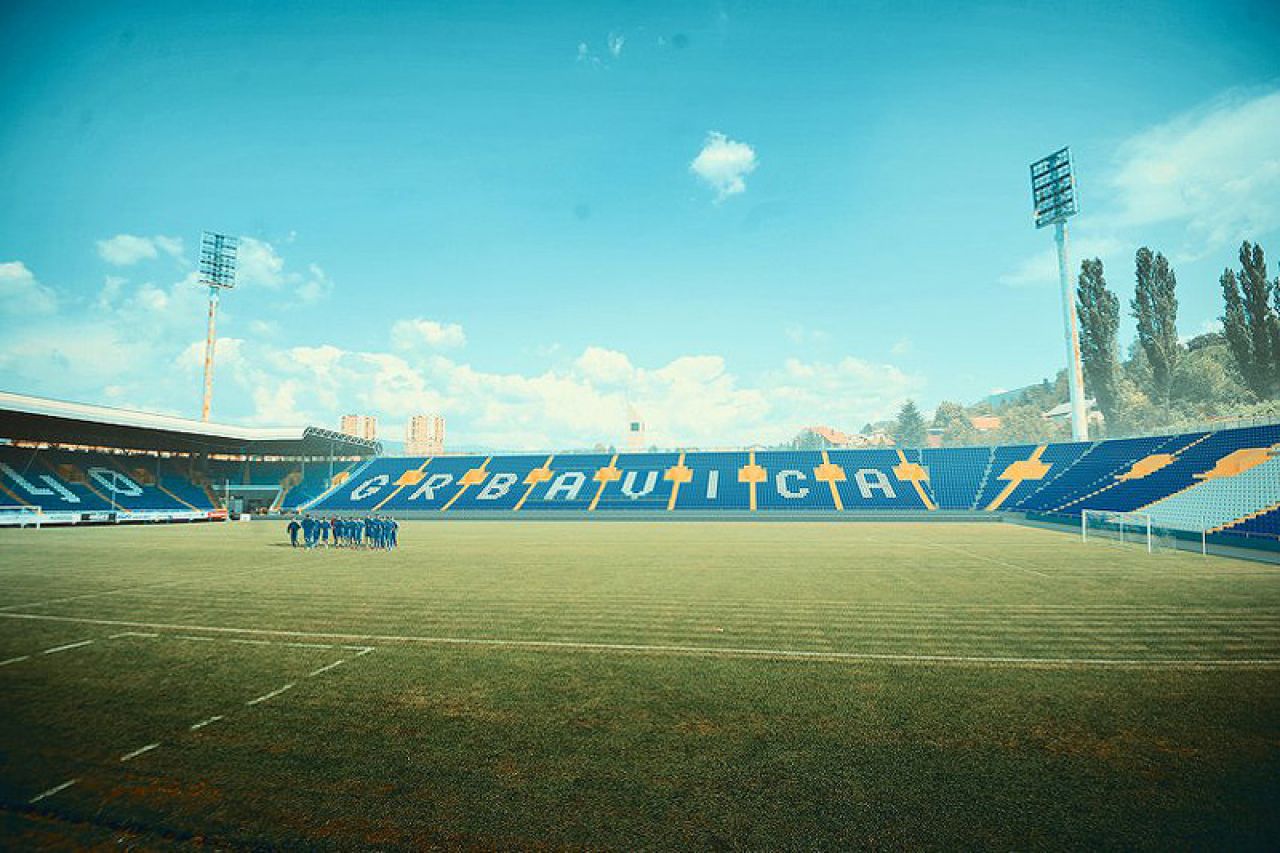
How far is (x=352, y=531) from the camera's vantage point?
83.1ft

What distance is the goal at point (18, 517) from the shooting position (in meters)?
36.0

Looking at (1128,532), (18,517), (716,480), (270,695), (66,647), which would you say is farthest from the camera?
(716,480)

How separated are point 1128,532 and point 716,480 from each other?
96.2ft

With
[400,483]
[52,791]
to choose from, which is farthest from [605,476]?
[52,791]

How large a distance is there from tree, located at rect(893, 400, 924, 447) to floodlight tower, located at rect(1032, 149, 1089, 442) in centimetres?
7678

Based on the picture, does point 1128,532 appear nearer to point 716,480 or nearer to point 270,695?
point 716,480

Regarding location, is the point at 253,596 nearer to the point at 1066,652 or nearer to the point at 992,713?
the point at 992,713

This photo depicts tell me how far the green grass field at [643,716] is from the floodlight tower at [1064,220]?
130 ft

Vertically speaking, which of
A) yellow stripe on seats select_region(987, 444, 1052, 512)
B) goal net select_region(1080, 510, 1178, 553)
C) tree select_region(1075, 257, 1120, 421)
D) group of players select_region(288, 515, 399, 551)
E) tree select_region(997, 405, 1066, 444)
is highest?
tree select_region(1075, 257, 1120, 421)

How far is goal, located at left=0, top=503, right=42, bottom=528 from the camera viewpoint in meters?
36.0

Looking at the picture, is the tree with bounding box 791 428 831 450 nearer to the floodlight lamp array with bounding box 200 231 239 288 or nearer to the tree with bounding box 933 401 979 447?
the tree with bounding box 933 401 979 447

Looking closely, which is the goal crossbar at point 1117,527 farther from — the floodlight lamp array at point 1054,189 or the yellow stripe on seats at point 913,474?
the floodlight lamp array at point 1054,189

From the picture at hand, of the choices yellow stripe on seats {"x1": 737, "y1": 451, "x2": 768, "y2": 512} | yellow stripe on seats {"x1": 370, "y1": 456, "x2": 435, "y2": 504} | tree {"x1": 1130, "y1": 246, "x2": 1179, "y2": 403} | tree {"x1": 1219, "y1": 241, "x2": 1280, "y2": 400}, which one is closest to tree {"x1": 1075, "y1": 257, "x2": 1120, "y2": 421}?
tree {"x1": 1130, "y1": 246, "x2": 1179, "y2": 403}

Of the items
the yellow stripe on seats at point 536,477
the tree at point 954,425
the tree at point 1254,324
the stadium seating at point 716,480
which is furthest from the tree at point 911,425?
the yellow stripe on seats at point 536,477
